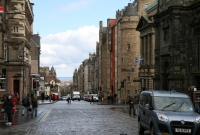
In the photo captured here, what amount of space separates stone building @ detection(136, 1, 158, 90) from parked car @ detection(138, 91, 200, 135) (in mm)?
43381

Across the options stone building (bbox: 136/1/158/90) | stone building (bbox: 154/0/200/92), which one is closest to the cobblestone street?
stone building (bbox: 154/0/200/92)

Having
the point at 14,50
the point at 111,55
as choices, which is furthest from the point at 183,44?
the point at 111,55

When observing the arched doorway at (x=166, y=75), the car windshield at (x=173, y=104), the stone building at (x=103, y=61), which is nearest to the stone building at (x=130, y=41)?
the stone building at (x=103, y=61)

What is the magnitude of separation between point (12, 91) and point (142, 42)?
2180 centimetres

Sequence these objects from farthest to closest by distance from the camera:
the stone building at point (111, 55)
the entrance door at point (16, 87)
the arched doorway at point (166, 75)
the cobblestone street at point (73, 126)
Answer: the stone building at point (111, 55) → the entrance door at point (16, 87) → the arched doorway at point (166, 75) → the cobblestone street at point (73, 126)

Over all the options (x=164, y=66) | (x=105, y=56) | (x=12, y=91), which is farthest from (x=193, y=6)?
(x=105, y=56)

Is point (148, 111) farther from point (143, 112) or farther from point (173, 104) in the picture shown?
point (143, 112)

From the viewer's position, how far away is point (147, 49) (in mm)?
67125

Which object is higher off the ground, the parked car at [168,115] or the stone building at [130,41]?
the stone building at [130,41]

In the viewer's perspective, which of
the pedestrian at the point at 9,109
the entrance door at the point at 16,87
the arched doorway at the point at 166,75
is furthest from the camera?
the entrance door at the point at 16,87

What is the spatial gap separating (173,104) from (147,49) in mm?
49609

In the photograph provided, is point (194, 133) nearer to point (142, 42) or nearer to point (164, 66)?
point (164, 66)

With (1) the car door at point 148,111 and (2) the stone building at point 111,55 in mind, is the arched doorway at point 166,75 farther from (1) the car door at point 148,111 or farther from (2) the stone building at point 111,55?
(2) the stone building at point 111,55

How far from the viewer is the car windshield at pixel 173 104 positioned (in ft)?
57.9
